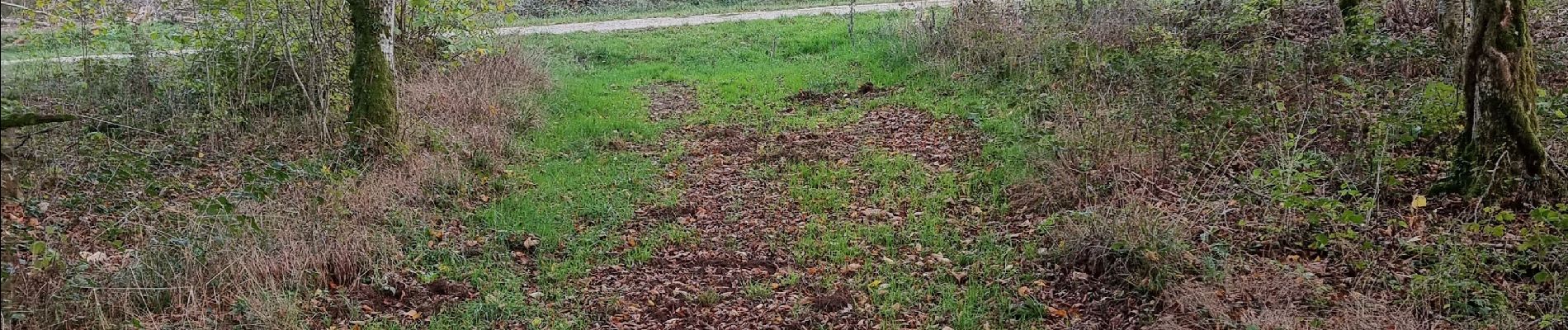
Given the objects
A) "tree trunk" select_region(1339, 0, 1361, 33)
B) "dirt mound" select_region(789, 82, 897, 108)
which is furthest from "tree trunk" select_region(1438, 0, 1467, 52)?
"dirt mound" select_region(789, 82, 897, 108)

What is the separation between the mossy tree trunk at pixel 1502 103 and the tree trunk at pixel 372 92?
752cm

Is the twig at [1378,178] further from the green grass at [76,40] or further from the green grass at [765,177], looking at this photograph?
the green grass at [76,40]

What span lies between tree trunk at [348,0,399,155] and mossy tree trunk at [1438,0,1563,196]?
7.52 m

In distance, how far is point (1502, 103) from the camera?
17.9ft

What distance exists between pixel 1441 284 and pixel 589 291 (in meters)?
4.43

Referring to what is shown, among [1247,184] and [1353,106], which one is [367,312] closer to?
[1247,184]

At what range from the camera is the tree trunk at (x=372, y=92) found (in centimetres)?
796

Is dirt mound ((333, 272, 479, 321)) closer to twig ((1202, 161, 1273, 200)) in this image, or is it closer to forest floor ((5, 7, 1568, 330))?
forest floor ((5, 7, 1568, 330))

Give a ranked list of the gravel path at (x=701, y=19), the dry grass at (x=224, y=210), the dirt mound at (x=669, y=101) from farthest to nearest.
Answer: the gravel path at (x=701, y=19)
the dirt mound at (x=669, y=101)
the dry grass at (x=224, y=210)

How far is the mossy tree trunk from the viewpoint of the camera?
5406 millimetres

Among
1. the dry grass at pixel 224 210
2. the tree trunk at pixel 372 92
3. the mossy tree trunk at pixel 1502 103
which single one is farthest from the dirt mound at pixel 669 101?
the mossy tree trunk at pixel 1502 103

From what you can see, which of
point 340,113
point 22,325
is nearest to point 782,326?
point 22,325

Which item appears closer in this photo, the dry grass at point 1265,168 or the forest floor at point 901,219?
the dry grass at point 1265,168

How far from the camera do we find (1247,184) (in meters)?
6.20
